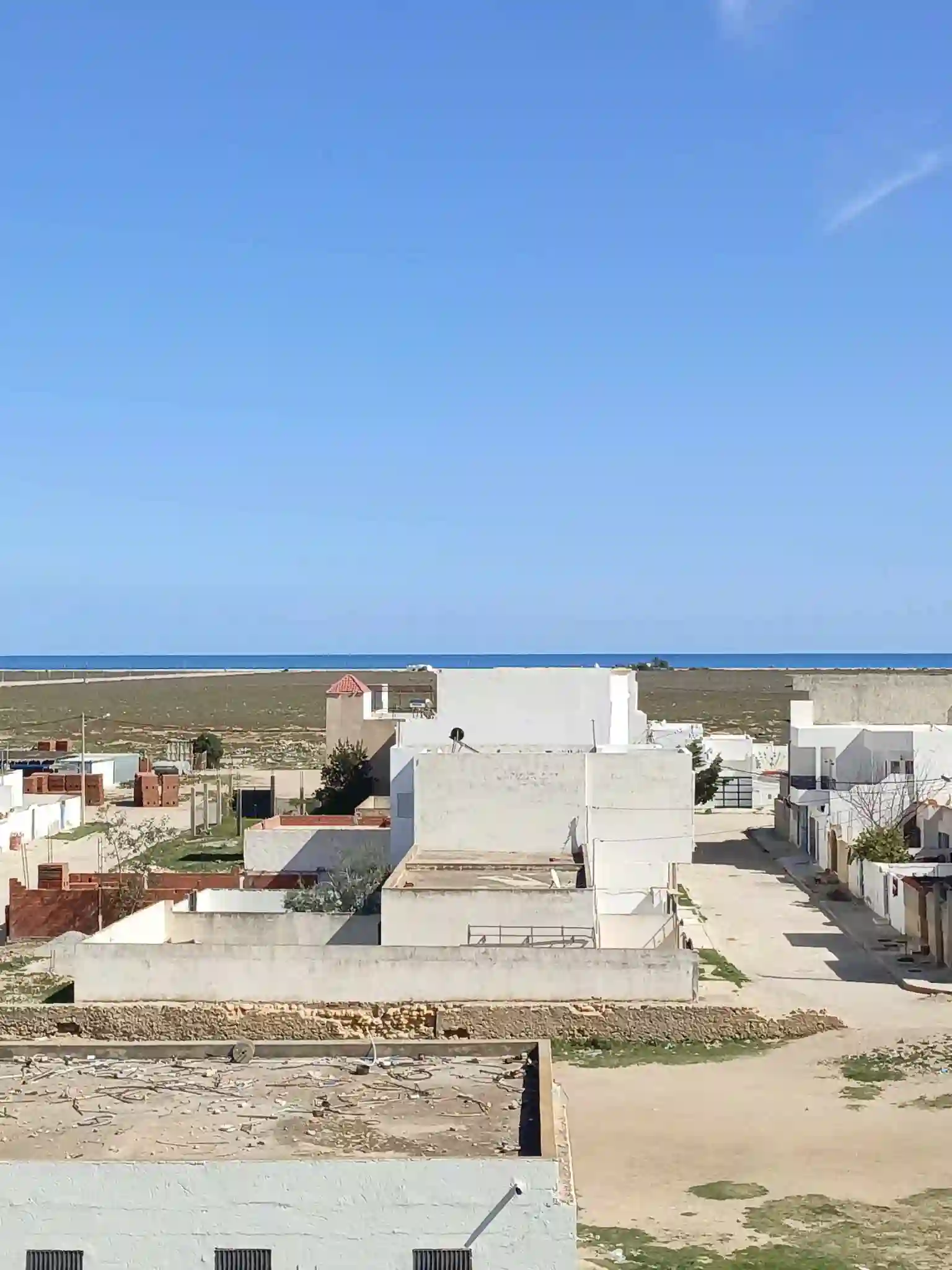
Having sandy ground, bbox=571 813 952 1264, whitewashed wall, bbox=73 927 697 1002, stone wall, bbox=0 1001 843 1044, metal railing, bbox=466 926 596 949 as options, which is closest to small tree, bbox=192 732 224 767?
whitewashed wall, bbox=73 927 697 1002

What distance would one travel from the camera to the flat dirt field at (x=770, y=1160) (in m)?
15.6

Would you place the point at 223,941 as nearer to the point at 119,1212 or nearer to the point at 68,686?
the point at 119,1212

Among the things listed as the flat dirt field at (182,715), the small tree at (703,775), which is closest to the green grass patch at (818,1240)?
the small tree at (703,775)

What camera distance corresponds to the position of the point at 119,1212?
11898 millimetres

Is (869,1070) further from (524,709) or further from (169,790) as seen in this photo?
(169,790)

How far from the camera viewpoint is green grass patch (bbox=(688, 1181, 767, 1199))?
683 inches

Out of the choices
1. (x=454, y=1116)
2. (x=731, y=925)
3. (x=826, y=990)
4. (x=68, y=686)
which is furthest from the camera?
(x=68, y=686)

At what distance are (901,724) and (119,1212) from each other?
156ft

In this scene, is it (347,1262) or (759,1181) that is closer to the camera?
(347,1262)

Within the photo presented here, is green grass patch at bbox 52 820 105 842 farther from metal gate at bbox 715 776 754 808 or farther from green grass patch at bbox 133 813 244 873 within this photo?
metal gate at bbox 715 776 754 808

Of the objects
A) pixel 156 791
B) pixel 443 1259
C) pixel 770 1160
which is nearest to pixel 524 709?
pixel 770 1160

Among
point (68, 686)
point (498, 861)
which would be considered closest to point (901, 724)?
point (498, 861)

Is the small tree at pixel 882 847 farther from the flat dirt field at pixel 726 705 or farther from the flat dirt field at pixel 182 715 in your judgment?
the flat dirt field at pixel 726 705

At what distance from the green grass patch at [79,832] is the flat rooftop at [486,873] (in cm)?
2128
